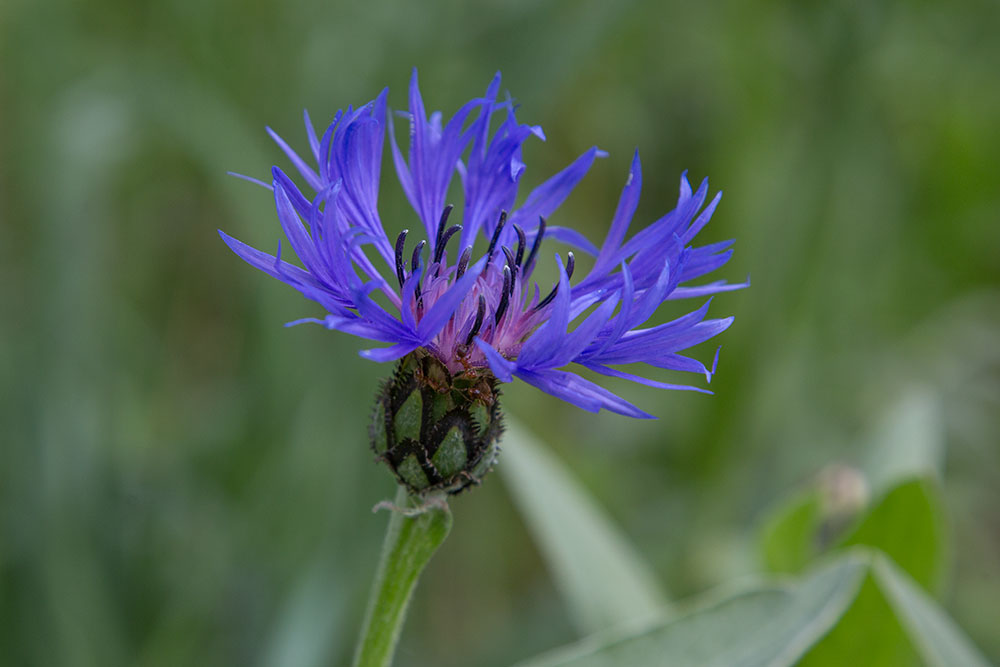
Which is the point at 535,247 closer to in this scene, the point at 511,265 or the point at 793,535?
the point at 511,265

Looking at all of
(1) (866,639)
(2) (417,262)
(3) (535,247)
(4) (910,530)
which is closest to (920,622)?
(1) (866,639)

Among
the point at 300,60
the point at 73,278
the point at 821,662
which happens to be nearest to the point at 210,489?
the point at 73,278

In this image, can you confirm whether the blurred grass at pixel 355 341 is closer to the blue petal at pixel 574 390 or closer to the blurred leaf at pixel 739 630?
the blurred leaf at pixel 739 630

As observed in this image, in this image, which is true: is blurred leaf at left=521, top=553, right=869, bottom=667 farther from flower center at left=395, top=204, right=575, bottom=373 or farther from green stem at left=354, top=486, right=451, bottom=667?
flower center at left=395, top=204, right=575, bottom=373

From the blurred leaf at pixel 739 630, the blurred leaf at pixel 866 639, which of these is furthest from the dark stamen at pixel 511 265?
the blurred leaf at pixel 866 639

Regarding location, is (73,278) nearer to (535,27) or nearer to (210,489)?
(210,489)
